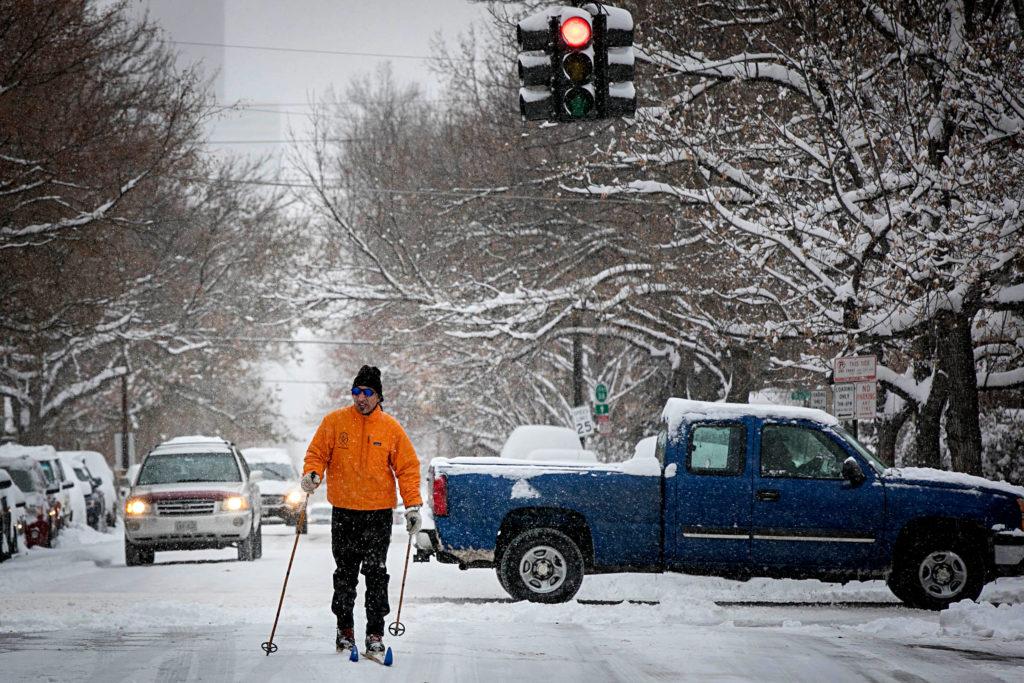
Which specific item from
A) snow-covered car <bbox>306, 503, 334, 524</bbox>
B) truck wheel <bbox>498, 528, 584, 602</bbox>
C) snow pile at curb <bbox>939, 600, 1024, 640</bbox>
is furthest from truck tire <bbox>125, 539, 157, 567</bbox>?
snow-covered car <bbox>306, 503, 334, 524</bbox>

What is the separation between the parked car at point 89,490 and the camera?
32.3m

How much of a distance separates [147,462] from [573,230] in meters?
11.6

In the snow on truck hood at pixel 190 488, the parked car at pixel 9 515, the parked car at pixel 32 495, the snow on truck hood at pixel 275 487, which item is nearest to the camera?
the snow on truck hood at pixel 190 488

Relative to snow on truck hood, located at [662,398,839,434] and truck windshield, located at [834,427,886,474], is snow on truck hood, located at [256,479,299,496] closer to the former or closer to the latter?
snow on truck hood, located at [662,398,839,434]

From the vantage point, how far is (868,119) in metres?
20.1

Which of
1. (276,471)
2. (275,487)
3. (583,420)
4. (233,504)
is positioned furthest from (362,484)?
(276,471)

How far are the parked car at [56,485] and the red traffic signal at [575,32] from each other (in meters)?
16.2

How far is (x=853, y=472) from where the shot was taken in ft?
41.8

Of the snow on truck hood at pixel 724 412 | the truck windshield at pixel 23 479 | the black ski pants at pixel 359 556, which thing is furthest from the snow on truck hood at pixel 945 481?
the truck windshield at pixel 23 479

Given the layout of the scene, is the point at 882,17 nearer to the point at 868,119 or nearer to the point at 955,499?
the point at 868,119

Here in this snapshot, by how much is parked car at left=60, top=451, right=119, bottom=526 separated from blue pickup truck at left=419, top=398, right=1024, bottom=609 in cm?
2444

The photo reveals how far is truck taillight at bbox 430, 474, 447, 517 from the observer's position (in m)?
12.9

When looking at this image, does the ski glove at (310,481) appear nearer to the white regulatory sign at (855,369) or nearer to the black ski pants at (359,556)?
the black ski pants at (359,556)

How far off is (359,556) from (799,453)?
5581 mm
